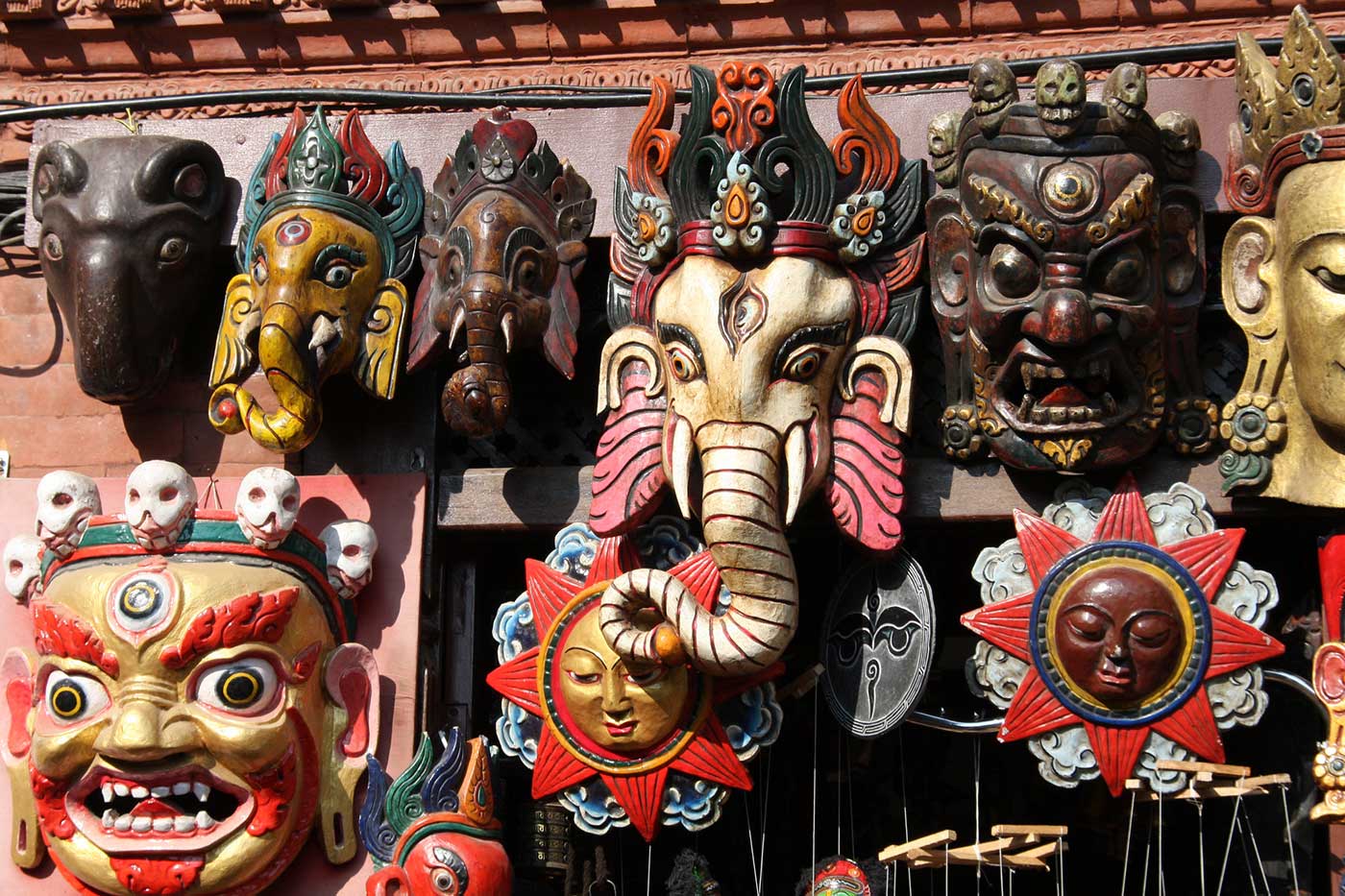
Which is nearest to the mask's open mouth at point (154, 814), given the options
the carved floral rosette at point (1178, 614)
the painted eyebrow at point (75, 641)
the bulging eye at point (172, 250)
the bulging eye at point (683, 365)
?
the painted eyebrow at point (75, 641)

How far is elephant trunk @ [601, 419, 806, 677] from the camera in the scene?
20.3ft

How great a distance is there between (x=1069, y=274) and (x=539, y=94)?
1.79 metres

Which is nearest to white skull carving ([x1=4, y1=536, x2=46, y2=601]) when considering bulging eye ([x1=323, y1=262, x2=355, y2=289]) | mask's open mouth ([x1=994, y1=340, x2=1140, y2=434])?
bulging eye ([x1=323, y1=262, x2=355, y2=289])

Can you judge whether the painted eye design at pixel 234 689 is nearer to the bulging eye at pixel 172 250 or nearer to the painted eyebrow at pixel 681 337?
the bulging eye at pixel 172 250

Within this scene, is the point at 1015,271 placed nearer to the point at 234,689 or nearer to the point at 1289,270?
the point at 1289,270

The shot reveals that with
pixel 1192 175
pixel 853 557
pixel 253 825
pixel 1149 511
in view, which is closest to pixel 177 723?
pixel 253 825

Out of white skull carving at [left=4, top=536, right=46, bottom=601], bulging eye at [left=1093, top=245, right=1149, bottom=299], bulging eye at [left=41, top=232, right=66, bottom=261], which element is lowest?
white skull carving at [left=4, top=536, right=46, bottom=601]

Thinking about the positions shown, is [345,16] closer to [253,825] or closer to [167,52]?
[167,52]

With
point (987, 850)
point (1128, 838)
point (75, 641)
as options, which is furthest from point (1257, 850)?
point (75, 641)

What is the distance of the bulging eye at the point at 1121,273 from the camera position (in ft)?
20.2

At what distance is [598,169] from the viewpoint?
6.86 meters

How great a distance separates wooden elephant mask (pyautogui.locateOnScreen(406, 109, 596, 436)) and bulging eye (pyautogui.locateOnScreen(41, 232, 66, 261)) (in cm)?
105

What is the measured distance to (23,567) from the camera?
6699 millimetres

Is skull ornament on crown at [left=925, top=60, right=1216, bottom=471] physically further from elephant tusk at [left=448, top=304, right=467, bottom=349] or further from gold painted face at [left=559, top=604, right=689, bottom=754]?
elephant tusk at [left=448, top=304, right=467, bottom=349]
